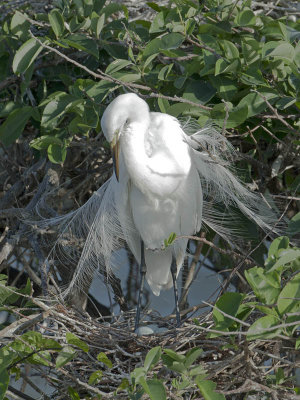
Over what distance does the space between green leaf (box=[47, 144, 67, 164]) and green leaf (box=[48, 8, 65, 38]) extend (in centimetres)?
36

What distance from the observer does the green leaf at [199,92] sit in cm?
240

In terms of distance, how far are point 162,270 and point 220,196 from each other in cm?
43

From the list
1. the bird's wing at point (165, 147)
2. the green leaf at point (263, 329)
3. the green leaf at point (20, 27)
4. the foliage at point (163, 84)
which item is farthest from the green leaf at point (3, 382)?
the green leaf at point (20, 27)

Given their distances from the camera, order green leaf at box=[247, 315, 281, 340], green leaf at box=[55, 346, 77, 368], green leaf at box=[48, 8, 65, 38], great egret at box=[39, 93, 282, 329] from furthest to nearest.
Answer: green leaf at box=[48, 8, 65, 38] < great egret at box=[39, 93, 282, 329] < green leaf at box=[55, 346, 77, 368] < green leaf at box=[247, 315, 281, 340]

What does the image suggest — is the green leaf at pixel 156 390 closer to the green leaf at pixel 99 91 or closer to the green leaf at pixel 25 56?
the green leaf at pixel 99 91

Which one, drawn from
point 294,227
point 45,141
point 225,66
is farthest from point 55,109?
point 294,227

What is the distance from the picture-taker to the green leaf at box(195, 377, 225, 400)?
67.5 inches

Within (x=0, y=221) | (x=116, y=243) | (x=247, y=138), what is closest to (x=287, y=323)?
(x=247, y=138)

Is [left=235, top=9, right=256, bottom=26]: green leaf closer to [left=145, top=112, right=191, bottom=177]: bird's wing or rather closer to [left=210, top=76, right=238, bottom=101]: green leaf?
[left=210, top=76, right=238, bottom=101]: green leaf

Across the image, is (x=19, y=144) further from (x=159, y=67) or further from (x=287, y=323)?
(x=287, y=323)

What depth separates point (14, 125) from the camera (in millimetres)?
2605

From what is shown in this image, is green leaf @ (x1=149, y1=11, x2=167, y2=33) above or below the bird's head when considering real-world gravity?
above

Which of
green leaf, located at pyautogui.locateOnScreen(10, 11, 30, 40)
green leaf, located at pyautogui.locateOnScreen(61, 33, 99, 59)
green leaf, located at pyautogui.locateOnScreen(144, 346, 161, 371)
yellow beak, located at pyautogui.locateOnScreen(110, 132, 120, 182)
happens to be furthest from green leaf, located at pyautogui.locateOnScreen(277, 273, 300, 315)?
green leaf, located at pyautogui.locateOnScreen(10, 11, 30, 40)

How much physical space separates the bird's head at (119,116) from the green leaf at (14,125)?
0.45 metres
